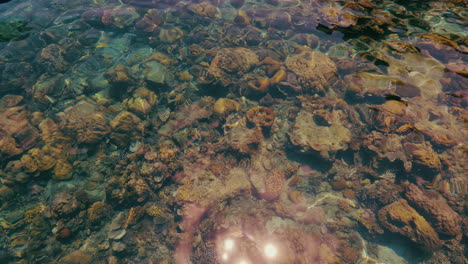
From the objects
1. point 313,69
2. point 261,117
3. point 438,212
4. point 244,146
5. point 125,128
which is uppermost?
point 313,69

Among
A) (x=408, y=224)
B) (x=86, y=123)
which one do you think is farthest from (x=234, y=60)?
(x=408, y=224)

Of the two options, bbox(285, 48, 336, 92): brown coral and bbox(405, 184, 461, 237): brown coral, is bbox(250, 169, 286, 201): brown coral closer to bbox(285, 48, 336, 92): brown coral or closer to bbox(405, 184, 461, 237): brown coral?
bbox(405, 184, 461, 237): brown coral

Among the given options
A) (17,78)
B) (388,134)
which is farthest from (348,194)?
(17,78)

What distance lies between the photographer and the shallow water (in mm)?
5453

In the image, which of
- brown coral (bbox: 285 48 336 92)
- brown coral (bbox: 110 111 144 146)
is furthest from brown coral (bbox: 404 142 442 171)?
brown coral (bbox: 110 111 144 146)

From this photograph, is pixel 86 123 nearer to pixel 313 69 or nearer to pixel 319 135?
pixel 319 135

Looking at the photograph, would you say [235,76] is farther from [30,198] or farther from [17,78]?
[17,78]

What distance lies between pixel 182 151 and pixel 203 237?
2.66m

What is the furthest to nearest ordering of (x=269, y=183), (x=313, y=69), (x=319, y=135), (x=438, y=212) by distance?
(x=313, y=69), (x=319, y=135), (x=269, y=183), (x=438, y=212)

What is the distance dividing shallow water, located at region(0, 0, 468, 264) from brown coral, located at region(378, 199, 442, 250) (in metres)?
0.05

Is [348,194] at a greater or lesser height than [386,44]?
lesser

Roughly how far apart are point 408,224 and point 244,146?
4.78 meters

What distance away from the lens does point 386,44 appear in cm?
827

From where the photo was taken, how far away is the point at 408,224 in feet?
17.9
